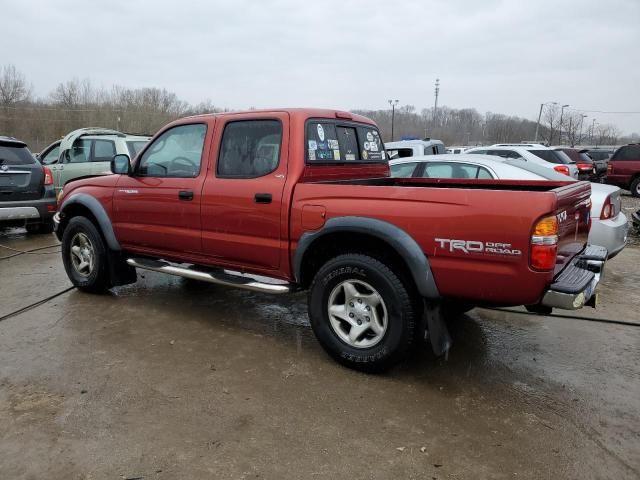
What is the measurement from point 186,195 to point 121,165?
1.02 metres

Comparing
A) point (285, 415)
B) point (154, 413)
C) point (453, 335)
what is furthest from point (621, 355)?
point (154, 413)

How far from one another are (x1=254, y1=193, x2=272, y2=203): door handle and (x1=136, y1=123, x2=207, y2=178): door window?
0.80 meters

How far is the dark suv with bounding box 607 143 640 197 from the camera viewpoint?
16.1 meters

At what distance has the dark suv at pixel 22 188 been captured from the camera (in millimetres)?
7734

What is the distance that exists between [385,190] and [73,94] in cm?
6250

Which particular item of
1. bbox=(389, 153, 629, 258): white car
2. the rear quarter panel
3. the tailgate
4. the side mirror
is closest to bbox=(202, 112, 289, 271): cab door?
the rear quarter panel

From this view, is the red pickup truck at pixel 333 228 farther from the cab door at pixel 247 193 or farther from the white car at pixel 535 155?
the white car at pixel 535 155

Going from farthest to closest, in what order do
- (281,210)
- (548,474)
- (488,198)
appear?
(281,210), (488,198), (548,474)

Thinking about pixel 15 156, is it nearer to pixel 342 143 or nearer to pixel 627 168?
pixel 342 143

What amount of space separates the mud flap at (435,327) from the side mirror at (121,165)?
327 centimetres

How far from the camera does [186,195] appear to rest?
14.2 feet

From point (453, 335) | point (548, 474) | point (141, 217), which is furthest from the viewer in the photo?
point (141, 217)

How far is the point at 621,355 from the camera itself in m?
3.87

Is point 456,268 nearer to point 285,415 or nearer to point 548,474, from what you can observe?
point 548,474
